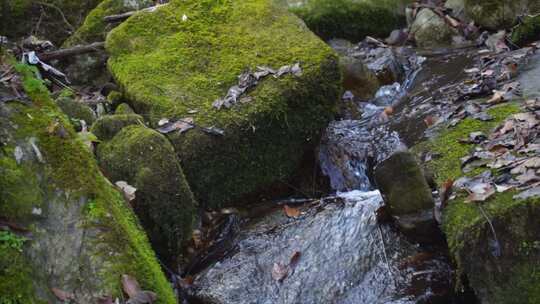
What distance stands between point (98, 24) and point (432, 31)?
4958 mm

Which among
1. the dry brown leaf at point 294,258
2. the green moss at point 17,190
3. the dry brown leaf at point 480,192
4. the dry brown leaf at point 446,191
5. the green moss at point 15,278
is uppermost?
the green moss at point 17,190

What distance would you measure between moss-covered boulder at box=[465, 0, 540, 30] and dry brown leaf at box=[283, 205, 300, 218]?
4.94 m

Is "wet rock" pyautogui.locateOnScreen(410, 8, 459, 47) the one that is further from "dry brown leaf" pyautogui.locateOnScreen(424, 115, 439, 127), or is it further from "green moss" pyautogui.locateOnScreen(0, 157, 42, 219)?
"green moss" pyautogui.locateOnScreen(0, 157, 42, 219)

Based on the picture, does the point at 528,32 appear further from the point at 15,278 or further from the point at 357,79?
the point at 15,278

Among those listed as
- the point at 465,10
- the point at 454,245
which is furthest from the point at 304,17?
the point at 454,245

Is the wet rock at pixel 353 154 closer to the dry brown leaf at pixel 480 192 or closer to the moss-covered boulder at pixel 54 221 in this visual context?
the dry brown leaf at pixel 480 192

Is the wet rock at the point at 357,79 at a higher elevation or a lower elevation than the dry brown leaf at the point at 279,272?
lower

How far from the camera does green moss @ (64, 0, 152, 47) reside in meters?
7.29

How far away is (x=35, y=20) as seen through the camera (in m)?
8.16

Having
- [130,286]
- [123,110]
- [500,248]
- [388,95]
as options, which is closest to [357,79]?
[388,95]

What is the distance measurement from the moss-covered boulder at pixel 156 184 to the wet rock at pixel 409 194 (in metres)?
1.59

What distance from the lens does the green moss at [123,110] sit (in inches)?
218

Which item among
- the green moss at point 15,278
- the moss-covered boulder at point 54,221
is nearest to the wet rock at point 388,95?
the moss-covered boulder at point 54,221

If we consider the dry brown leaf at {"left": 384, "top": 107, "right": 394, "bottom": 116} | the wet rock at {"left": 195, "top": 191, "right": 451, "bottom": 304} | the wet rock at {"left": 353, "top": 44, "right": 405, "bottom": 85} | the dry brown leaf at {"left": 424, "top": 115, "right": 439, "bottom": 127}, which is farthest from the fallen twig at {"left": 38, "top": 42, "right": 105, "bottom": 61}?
the dry brown leaf at {"left": 424, "top": 115, "right": 439, "bottom": 127}
